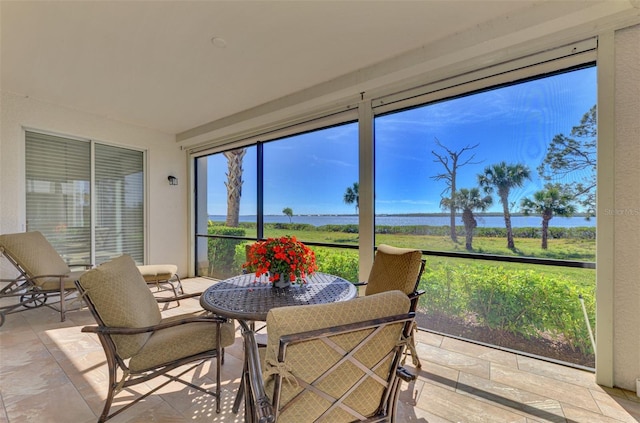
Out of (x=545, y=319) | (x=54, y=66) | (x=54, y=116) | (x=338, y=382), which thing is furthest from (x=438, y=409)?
(x=54, y=116)

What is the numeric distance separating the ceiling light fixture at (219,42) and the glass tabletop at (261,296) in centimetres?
213

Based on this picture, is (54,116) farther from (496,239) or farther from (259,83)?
(496,239)

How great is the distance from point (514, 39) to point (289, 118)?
265 cm

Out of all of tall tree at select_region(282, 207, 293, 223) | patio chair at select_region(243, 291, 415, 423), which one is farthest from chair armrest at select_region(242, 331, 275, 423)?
tall tree at select_region(282, 207, 293, 223)

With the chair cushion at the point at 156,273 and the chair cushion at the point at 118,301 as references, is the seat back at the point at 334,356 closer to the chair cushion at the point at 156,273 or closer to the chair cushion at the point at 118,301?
the chair cushion at the point at 118,301

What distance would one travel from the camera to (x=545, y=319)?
2.54 m

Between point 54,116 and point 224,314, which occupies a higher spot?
point 54,116

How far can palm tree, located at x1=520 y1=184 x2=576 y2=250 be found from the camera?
2396 millimetres

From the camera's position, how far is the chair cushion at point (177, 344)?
1.67 metres

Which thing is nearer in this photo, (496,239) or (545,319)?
(545,319)

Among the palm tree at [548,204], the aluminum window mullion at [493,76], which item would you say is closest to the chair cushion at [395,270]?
the palm tree at [548,204]

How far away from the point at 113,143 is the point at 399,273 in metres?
5.06

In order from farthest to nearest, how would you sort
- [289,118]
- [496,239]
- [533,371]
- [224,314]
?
[289,118] → [496,239] → [533,371] → [224,314]

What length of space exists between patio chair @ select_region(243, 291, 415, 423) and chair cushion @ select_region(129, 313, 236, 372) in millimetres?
802
